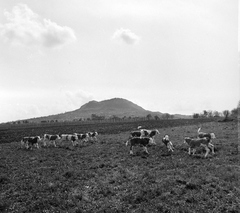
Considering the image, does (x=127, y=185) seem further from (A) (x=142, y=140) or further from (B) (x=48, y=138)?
(B) (x=48, y=138)

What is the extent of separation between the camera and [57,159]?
17828 mm

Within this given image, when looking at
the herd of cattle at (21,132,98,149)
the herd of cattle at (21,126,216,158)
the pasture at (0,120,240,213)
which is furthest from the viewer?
the herd of cattle at (21,132,98,149)

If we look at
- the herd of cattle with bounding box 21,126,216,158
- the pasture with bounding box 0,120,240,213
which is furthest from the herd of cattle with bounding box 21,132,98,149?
the pasture with bounding box 0,120,240,213

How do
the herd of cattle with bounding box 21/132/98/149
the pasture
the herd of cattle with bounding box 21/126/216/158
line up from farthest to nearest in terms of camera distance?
the herd of cattle with bounding box 21/132/98/149 → the herd of cattle with bounding box 21/126/216/158 → the pasture

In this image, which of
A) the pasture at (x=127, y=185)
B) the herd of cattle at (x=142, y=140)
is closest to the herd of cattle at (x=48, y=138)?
the herd of cattle at (x=142, y=140)

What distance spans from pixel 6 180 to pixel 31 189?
295 cm

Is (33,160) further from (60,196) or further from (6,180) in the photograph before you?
(60,196)

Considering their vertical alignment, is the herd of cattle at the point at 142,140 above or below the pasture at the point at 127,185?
above

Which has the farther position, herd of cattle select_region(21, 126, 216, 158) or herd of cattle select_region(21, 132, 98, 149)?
herd of cattle select_region(21, 132, 98, 149)

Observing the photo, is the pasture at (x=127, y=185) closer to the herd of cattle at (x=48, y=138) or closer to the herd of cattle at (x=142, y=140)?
the herd of cattle at (x=142, y=140)

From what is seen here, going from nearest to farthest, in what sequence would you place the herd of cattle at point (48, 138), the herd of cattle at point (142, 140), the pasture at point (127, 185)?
1. the pasture at point (127, 185)
2. the herd of cattle at point (142, 140)
3. the herd of cattle at point (48, 138)

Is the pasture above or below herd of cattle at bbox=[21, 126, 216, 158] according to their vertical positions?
below

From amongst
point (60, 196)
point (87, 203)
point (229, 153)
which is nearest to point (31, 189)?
point (60, 196)

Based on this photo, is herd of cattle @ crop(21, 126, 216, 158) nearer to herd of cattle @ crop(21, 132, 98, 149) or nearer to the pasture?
herd of cattle @ crop(21, 132, 98, 149)
